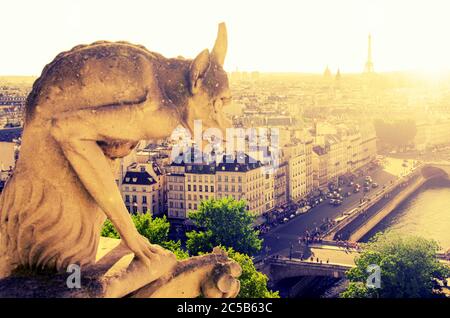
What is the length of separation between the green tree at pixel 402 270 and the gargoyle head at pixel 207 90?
55.7 feet

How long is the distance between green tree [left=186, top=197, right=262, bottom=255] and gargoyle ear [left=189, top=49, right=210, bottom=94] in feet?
62.3

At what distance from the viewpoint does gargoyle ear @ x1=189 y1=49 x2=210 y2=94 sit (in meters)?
4.42

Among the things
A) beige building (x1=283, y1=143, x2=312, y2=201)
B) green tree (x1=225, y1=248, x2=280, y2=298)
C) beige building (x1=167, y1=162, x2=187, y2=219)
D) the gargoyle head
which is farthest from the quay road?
the gargoyle head

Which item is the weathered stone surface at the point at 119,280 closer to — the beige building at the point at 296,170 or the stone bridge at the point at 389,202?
the stone bridge at the point at 389,202

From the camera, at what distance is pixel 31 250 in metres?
4.38

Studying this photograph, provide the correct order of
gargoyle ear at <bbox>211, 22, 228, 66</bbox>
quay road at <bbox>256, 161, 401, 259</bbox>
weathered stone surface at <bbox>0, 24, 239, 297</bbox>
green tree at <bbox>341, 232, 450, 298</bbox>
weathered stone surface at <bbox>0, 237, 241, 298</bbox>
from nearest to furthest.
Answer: weathered stone surface at <bbox>0, 237, 241, 298</bbox>
weathered stone surface at <bbox>0, 24, 239, 297</bbox>
gargoyle ear at <bbox>211, 22, 228, 66</bbox>
green tree at <bbox>341, 232, 450, 298</bbox>
quay road at <bbox>256, 161, 401, 259</bbox>

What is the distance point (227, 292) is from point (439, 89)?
187040 mm

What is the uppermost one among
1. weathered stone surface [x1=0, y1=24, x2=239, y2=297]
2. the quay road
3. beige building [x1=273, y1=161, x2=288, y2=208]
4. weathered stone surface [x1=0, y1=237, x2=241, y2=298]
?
weathered stone surface [x1=0, y1=24, x2=239, y2=297]

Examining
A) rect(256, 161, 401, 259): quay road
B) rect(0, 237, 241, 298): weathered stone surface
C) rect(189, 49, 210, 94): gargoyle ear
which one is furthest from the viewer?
rect(256, 161, 401, 259): quay road

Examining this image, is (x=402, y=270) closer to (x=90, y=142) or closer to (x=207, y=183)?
(x=207, y=183)

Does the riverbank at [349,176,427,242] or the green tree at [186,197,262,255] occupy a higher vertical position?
the green tree at [186,197,262,255]

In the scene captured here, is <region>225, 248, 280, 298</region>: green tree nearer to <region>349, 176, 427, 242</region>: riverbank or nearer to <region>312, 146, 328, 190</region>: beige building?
<region>349, 176, 427, 242</region>: riverbank

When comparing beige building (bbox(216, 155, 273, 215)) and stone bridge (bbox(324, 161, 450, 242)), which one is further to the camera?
stone bridge (bbox(324, 161, 450, 242))
